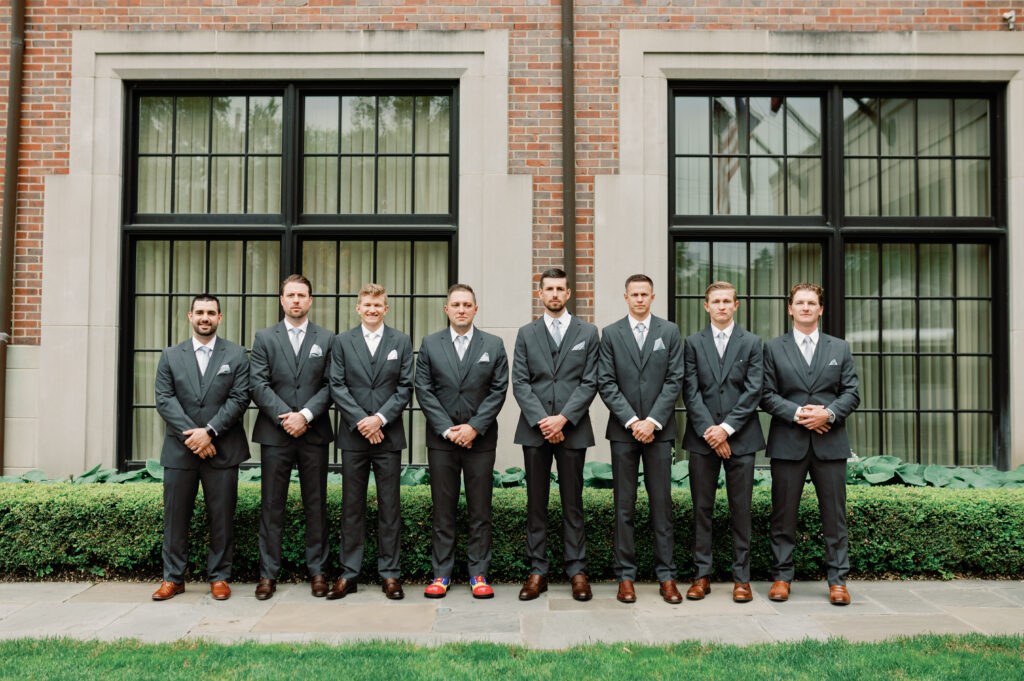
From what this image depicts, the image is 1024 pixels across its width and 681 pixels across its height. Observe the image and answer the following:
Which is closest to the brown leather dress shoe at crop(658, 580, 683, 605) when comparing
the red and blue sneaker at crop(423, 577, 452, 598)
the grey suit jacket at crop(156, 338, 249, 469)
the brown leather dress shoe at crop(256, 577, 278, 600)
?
the red and blue sneaker at crop(423, 577, 452, 598)

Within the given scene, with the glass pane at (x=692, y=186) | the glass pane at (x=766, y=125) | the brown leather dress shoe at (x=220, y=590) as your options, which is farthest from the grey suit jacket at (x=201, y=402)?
the glass pane at (x=766, y=125)

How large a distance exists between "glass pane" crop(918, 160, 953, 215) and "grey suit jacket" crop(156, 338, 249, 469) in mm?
6563

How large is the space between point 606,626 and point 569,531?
0.79m

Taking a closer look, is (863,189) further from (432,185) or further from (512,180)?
(432,185)

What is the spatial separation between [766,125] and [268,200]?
503 cm

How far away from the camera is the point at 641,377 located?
17.4 feet

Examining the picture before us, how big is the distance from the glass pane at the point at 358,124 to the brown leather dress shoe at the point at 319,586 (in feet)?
13.9

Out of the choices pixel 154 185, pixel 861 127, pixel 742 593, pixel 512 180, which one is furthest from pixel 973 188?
pixel 154 185

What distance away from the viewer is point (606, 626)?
462cm

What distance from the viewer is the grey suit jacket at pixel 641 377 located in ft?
17.1

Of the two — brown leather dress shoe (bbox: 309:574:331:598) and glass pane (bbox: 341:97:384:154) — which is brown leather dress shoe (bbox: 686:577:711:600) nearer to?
brown leather dress shoe (bbox: 309:574:331:598)

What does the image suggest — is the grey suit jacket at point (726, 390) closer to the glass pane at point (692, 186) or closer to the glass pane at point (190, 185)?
the glass pane at point (692, 186)

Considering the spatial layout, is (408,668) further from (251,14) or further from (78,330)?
(251,14)

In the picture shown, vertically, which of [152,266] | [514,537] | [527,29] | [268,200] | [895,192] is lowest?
[514,537]
